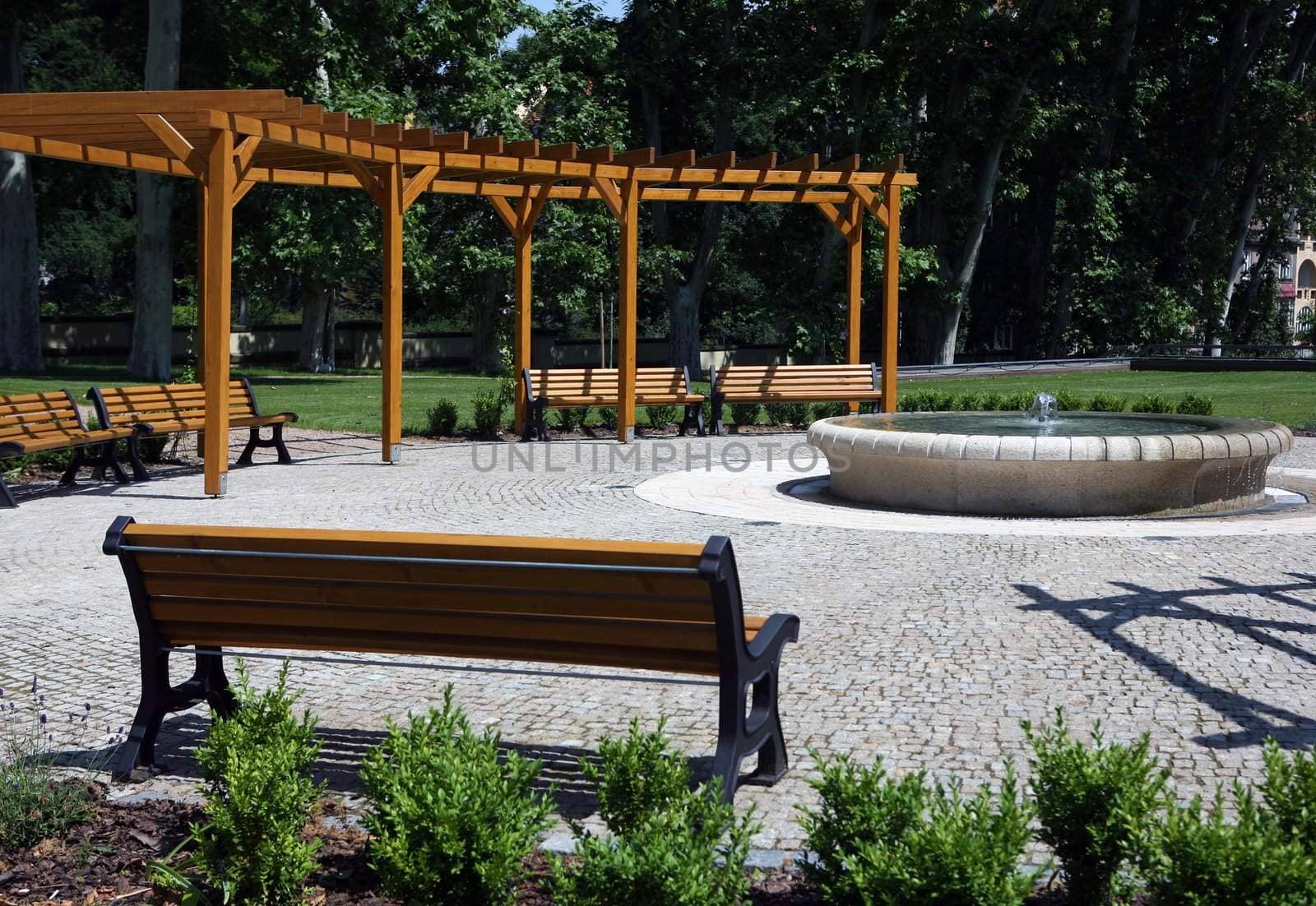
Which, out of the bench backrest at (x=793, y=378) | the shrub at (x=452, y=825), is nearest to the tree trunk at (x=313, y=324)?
the bench backrest at (x=793, y=378)

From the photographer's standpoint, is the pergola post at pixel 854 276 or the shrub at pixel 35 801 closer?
the shrub at pixel 35 801

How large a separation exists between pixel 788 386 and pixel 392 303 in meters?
6.39

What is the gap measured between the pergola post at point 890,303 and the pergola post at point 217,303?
9.91 m

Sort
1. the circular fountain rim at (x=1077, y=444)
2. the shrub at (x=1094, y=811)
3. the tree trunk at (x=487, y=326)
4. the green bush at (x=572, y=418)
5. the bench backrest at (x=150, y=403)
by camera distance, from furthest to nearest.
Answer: the tree trunk at (x=487, y=326) → the green bush at (x=572, y=418) → the bench backrest at (x=150, y=403) → the circular fountain rim at (x=1077, y=444) → the shrub at (x=1094, y=811)

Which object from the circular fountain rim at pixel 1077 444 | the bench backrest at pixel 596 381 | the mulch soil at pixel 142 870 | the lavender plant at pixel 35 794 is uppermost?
the bench backrest at pixel 596 381

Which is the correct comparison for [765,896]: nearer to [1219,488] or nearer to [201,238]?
[1219,488]

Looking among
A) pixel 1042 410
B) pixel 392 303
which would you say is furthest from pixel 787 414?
pixel 1042 410

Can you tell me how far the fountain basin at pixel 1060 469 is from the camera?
11.1 meters

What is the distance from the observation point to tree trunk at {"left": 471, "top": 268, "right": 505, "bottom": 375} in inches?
1635

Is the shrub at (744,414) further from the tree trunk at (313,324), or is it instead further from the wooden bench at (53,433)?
the tree trunk at (313,324)

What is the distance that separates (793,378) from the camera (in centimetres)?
1988

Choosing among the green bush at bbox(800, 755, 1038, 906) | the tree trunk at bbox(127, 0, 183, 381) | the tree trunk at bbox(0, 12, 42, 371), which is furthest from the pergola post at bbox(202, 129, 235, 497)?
the tree trunk at bbox(0, 12, 42, 371)

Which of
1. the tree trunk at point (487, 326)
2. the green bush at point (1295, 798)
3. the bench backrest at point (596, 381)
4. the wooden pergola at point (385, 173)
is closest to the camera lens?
the green bush at point (1295, 798)

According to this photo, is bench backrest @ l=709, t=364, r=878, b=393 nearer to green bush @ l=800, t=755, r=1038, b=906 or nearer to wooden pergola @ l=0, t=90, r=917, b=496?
wooden pergola @ l=0, t=90, r=917, b=496
